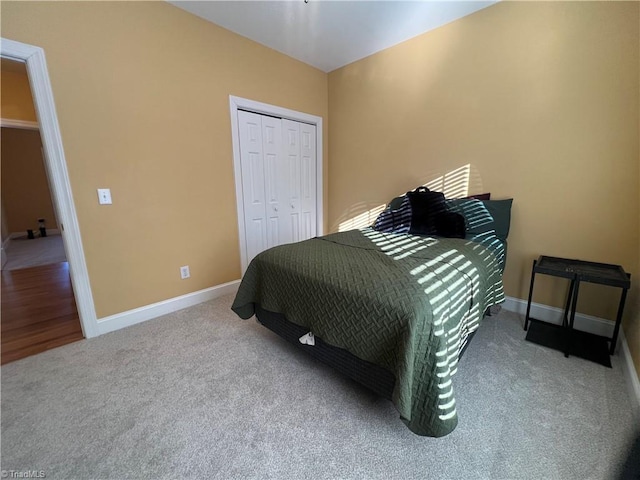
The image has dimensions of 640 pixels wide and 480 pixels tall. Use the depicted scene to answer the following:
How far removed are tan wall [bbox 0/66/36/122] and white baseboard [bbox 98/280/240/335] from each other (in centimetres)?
343

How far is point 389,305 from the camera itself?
→ 115cm

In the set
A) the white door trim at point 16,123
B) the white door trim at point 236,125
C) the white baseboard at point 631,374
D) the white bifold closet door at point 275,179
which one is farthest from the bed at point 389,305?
the white door trim at point 16,123

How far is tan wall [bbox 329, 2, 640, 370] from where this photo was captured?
1.79m

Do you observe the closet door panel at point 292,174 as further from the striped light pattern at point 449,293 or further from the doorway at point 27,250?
the doorway at point 27,250

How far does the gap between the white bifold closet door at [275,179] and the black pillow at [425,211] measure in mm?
1630

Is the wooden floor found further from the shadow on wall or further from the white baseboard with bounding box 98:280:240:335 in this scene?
the shadow on wall

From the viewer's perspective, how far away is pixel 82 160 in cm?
190

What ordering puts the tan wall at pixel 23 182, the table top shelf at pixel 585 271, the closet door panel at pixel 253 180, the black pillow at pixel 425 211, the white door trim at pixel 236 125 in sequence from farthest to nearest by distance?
the tan wall at pixel 23 182, the closet door panel at pixel 253 180, the white door trim at pixel 236 125, the black pillow at pixel 425 211, the table top shelf at pixel 585 271

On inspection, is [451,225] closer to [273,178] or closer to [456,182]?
[456,182]

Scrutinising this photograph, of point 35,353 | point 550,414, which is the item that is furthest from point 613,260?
point 35,353

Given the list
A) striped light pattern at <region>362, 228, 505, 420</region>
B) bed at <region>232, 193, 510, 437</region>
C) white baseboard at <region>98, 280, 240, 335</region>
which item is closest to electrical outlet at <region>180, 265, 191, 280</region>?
white baseboard at <region>98, 280, 240, 335</region>

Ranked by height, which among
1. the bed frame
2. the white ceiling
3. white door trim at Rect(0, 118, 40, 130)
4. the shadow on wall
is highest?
the white ceiling

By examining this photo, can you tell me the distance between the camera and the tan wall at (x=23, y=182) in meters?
5.40

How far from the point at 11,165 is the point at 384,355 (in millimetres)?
8403
